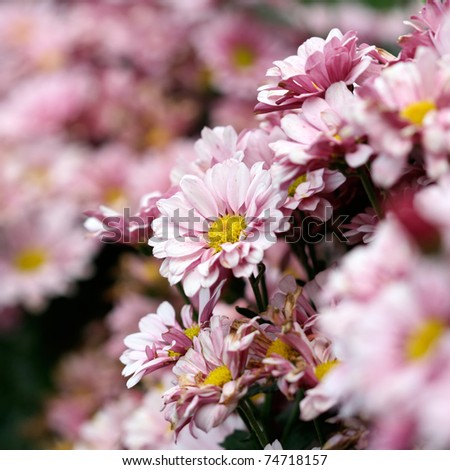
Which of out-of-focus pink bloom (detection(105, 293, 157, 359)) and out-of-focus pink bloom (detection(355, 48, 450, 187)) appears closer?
out-of-focus pink bloom (detection(355, 48, 450, 187))

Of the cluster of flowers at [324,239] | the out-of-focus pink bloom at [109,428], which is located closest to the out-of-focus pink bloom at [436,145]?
the cluster of flowers at [324,239]

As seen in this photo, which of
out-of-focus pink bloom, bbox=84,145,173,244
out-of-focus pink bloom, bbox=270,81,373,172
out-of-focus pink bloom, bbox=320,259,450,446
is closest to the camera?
out-of-focus pink bloom, bbox=320,259,450,446

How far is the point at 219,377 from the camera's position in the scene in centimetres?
41

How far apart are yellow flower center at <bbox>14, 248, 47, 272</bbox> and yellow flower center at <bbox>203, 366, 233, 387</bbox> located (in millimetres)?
732

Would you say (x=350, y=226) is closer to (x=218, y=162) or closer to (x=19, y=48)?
(x=218, y=162)

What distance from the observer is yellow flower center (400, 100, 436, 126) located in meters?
0.35

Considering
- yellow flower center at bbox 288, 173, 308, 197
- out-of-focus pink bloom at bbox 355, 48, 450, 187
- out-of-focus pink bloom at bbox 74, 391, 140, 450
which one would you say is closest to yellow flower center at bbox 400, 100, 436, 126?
out-of-focus pink bloom at bbox 355, 48, 450, 187

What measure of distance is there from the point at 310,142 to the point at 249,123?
74 centimetres

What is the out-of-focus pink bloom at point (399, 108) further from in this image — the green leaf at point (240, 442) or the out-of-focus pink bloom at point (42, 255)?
the out-of-focus pink bloom at point (42, 255)

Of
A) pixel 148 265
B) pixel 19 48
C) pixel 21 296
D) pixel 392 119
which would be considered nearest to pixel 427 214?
pixel 392 119

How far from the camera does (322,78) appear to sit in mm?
434

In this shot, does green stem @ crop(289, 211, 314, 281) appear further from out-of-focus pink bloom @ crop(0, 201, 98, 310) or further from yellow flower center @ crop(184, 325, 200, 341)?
out-of-focus pink bloom @ crop(0, 201, 98, 310)

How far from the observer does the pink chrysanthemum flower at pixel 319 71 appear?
17.0 inches

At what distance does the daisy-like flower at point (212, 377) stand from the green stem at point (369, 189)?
0.09m
